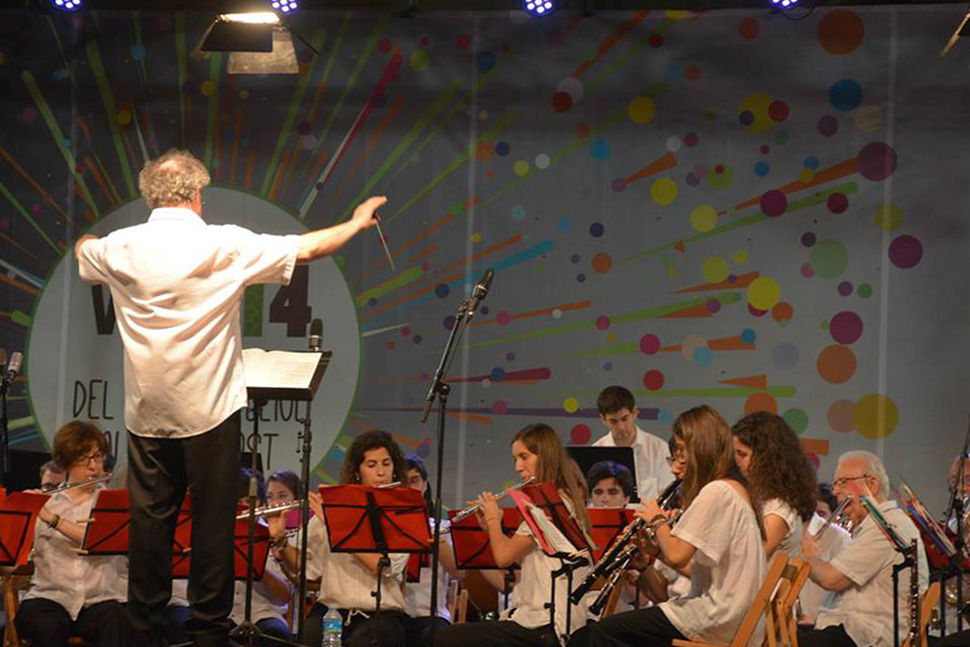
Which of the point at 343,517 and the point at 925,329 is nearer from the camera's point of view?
the point at 343,517

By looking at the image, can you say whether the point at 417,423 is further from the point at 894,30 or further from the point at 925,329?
the point at 894,30

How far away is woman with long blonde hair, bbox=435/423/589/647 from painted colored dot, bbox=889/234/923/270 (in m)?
3.69

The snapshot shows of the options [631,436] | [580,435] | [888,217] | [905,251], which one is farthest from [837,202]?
[580,435]

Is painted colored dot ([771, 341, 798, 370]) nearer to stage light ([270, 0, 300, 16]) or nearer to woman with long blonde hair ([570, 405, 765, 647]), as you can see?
woman with long blonde hair ([570, 405, 765, 647])

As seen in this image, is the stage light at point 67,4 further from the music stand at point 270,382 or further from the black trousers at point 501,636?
the black trousers at point 501,636

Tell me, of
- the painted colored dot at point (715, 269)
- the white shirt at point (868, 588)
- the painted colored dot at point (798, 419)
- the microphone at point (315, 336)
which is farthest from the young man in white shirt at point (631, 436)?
the microphone at point (315, 336)

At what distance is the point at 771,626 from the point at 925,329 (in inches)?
170

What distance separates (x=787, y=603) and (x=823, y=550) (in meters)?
1.60

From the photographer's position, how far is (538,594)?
5328 millimetres

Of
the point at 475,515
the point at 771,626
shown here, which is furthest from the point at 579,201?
the point at 771,626

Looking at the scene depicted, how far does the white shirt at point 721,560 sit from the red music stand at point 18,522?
2.63m

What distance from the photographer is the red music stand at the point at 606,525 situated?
17.9 ft

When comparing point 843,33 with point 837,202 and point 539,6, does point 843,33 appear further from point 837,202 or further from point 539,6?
point 539,6

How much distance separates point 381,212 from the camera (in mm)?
8758
